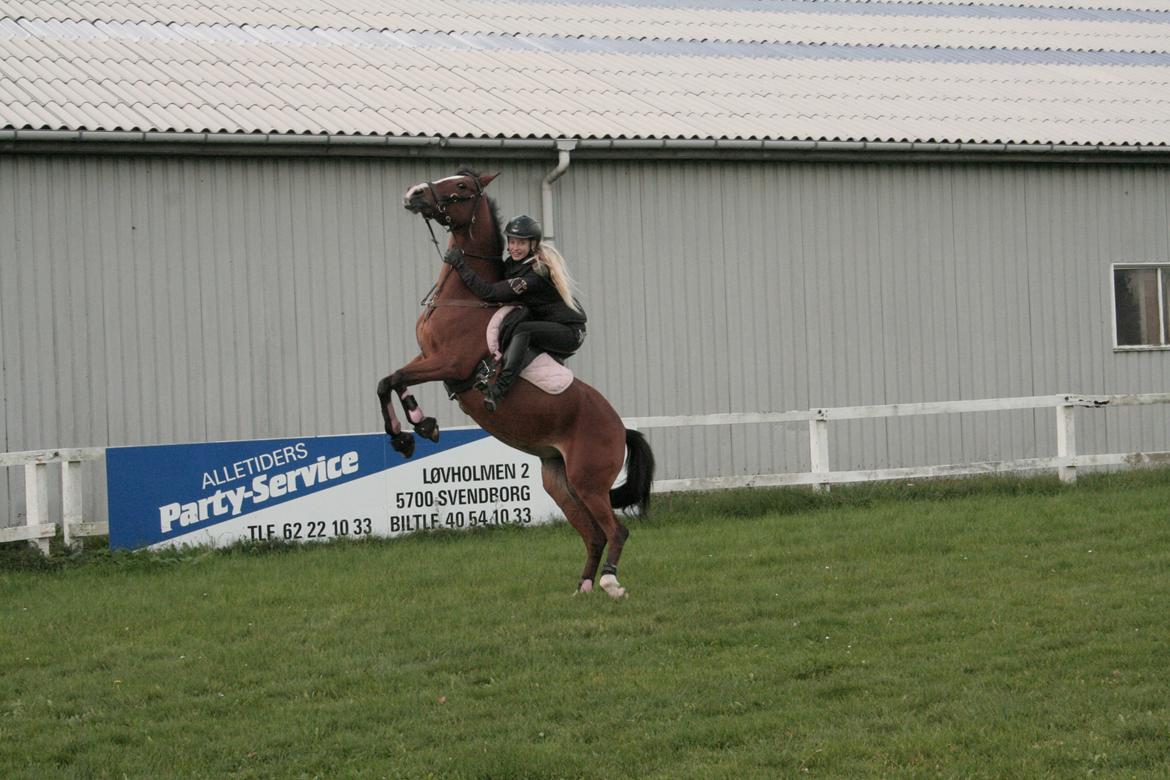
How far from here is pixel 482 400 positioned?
9.59m

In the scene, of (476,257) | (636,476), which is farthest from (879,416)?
(476,257)

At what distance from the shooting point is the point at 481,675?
8188 millimetres

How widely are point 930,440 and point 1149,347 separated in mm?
3485

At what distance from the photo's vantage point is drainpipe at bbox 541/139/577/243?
661 inches

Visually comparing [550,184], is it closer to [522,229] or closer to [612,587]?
[522,229]

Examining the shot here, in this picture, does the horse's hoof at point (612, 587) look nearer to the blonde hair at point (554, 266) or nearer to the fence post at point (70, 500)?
the blonde hair at point (554, 266)

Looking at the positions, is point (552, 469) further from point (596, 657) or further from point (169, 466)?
point (169, 466)

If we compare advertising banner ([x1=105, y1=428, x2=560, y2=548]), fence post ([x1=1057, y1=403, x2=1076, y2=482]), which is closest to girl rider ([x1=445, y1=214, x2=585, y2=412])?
advertising banner ([x1=105, y1=428, x2=560, y2=548])

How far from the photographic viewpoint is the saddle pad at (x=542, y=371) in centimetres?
966

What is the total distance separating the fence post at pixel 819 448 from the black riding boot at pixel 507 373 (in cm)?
650

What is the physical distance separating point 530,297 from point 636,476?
1726mm

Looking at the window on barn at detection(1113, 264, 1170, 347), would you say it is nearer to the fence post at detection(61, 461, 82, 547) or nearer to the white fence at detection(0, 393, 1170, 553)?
the white fence at detection(0, 393, 1170, 553)

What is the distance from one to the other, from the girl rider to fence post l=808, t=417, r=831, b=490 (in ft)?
19.4

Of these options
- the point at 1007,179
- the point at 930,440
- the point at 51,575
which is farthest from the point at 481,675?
the point at 1007,179
